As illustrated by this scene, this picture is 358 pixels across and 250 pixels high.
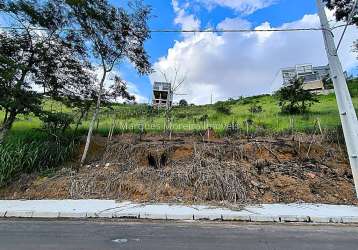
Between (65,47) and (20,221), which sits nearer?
(20,221)

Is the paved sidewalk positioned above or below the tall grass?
below

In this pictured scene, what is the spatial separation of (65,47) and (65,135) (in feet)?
10.9

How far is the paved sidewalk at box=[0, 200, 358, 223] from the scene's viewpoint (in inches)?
313

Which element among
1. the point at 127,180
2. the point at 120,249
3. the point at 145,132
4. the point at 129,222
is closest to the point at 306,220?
the point at 129,222

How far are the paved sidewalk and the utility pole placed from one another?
1.42m

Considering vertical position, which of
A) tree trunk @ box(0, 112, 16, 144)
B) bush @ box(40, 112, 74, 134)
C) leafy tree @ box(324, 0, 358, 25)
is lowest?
tree trunk @ box(0, 112, 16, 144)

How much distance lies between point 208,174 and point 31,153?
19.5ft

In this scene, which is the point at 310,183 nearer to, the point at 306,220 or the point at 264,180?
the point at 264,180

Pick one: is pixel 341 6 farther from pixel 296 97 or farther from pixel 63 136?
pixel 63 136

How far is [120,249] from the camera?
5.63m

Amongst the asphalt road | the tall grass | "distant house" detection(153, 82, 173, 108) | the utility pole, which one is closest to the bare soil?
the tall grass

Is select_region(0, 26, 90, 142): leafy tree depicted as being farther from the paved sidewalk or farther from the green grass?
the paved sidewalk

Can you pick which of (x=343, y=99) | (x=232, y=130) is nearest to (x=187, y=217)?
(x=343, y=99)

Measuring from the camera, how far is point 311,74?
42688 mm
